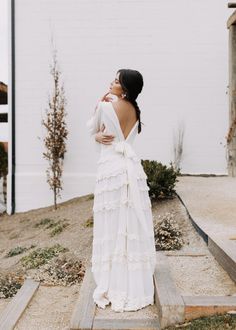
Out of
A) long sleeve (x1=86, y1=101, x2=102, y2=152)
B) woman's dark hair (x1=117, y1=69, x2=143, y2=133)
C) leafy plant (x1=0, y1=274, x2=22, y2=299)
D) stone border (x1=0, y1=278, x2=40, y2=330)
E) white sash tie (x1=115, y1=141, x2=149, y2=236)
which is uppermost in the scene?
woman's dark hair (x1=117, y1=69, x2=143, y2=133)

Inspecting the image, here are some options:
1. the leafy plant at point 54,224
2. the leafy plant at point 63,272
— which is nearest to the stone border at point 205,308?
the leafy plant at point 63,272

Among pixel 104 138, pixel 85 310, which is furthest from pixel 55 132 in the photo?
pixel 85 310

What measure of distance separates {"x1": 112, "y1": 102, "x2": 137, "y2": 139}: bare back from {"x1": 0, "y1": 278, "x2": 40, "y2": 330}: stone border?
6.00 feet

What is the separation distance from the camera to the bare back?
4.13 m

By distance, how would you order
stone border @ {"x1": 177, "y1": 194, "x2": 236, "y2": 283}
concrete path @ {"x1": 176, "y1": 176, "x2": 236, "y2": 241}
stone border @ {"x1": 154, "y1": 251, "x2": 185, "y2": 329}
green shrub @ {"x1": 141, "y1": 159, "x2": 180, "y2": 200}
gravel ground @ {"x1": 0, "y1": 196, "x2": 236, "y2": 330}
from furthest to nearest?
green shrub @ {"x1": 141, "y1": 159, "x2": 180, "y2": 200} → concrete path @ {"x1": 176, "y1": 176, "x2": 236, "y2": 241} → stone border @ {"x1": 177, "y1": 194, "x2": 236, "y2": 283} → gravel ground @ {"x1": 0, "y1": 196, "x2": 236, "y2": 330} → stone border @ {"x1": 154, "y1": 251, "x2": 185, "y2": 329}

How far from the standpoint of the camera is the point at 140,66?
11297 millimetres

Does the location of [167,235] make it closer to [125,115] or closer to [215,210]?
[215,210]

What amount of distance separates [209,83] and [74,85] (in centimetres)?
306

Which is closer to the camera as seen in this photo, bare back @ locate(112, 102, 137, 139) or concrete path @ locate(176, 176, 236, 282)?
bare back @ locate(112, 102, 137, 139)

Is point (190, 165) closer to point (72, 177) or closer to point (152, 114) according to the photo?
point (152, 114)

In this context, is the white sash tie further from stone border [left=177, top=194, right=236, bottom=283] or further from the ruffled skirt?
stone border [left=177, top=194, right=236, bottom=283]

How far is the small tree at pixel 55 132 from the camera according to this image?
11.1 metres

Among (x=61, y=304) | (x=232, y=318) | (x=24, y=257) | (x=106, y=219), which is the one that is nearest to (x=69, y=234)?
(x=24, y=257)

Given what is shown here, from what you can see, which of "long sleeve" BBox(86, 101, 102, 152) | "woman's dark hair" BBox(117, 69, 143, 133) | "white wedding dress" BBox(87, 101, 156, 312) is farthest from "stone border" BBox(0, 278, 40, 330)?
"woman's dark hair" BBox(117, 69, 143, 133)
